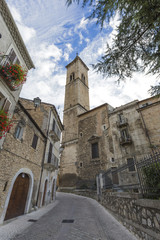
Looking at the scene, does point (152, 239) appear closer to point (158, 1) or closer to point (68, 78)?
point (158, 1)

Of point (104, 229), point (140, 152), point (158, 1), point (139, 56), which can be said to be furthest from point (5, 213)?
point (140, 152)

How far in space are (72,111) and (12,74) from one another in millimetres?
22111

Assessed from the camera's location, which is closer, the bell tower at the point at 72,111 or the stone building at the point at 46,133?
the stone building at the point at 46,133

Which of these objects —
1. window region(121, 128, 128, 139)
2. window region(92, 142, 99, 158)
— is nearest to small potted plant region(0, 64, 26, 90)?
window region(121, 128, 128, 139)

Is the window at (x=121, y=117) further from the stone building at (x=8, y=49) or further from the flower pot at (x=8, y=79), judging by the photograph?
the flower pot at (x=8, y=79)

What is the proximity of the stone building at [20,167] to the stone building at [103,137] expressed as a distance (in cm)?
1054

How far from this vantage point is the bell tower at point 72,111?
21428 millimetres

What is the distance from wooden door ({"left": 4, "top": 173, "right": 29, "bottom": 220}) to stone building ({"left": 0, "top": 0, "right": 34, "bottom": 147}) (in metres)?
2.95

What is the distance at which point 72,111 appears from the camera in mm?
27094

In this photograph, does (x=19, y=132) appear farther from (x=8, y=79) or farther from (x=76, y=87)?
(x=76, y=87)

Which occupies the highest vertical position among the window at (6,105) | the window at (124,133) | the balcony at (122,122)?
the balcony at (122,122)

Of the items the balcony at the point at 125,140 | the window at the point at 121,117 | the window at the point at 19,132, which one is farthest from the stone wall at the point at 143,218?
the window at the point at 121,117

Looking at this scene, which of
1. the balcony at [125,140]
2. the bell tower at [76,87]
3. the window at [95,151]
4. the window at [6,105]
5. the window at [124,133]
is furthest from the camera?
the bell tower at [76,87]

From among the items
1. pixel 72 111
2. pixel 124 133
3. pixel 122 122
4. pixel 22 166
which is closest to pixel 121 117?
pixel 122 122
